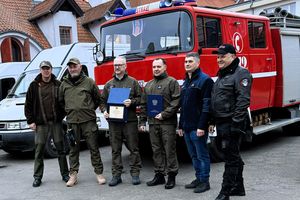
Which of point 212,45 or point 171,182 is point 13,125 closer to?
point 171,182

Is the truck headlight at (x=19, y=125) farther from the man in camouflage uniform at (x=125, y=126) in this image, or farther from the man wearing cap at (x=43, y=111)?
the man in camouflage uniform at (x=125, y=126)

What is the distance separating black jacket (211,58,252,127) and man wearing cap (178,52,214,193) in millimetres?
228

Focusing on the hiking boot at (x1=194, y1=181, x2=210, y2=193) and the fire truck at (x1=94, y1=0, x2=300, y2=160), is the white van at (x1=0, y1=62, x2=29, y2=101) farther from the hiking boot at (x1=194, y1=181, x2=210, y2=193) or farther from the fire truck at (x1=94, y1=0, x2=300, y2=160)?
the hiking boot at (x1=194, y1=181, x2=210, y2=193)

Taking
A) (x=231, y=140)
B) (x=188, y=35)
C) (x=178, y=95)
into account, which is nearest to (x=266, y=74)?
(x=188, y=35)

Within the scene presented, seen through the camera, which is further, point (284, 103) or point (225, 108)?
point (284, 103)

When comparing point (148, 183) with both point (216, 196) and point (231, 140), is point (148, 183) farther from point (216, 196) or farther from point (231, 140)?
point (231, 140)

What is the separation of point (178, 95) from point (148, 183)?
4.66 feet

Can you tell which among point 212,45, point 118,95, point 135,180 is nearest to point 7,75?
Answer: point 118,95

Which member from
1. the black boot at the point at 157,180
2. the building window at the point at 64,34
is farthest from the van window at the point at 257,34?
the building window at the point at 64,34

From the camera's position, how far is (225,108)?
4742 mm

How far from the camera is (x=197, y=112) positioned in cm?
521

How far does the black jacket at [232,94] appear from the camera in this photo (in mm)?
4605

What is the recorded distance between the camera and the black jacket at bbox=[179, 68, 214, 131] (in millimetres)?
5047

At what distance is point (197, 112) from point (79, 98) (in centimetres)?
183
